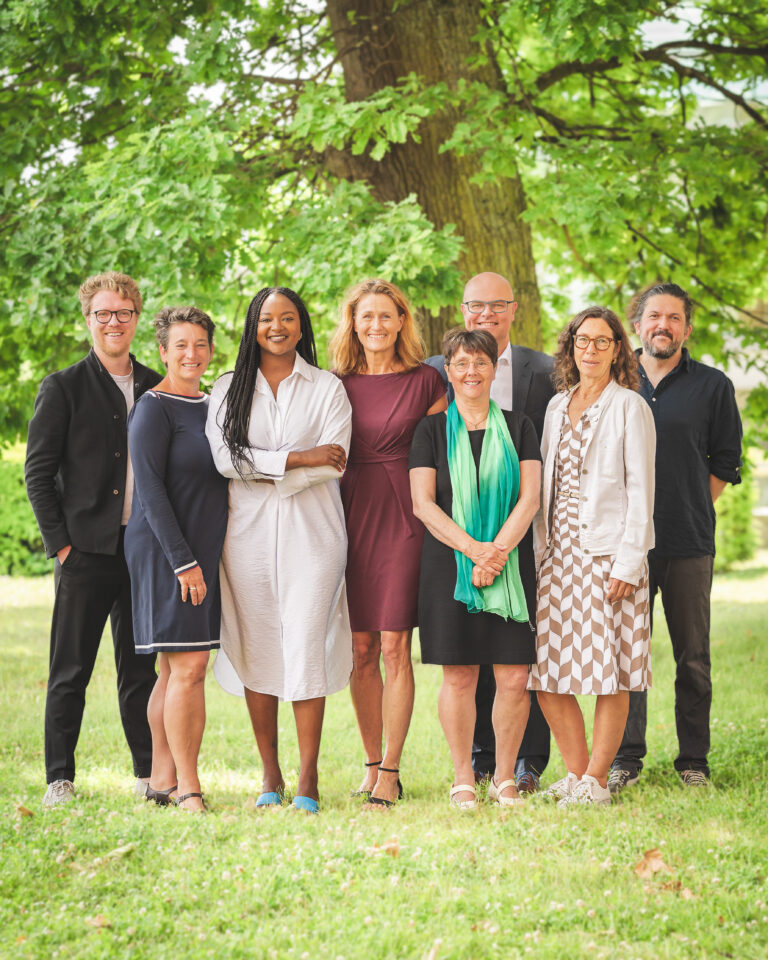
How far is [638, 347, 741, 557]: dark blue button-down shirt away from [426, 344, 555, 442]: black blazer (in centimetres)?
54

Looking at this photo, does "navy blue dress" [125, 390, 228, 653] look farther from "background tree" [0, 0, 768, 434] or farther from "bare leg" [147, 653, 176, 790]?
"background tree" [0, 0, 768, 434]

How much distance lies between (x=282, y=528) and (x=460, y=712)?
1.16m

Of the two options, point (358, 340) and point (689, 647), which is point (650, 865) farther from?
point (358, 340)

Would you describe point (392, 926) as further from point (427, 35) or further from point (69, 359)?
point (427, 35)

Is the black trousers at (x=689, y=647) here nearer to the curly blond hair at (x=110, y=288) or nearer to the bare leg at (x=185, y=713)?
the bare leg at (x=185, y=713)

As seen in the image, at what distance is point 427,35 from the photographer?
332 inches

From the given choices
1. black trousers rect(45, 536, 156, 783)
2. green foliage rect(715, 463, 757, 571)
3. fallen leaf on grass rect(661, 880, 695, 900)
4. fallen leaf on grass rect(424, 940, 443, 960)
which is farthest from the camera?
green foliage rect(715, 463, 757, 571)

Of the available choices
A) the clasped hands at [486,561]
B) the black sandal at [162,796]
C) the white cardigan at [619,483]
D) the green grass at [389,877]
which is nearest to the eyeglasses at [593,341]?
the white cardigan at [619,483]

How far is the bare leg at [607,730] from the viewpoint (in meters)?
4.69

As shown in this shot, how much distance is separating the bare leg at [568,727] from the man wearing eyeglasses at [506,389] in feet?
1.37

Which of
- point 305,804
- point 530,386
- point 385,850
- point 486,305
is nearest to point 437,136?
point 486,305

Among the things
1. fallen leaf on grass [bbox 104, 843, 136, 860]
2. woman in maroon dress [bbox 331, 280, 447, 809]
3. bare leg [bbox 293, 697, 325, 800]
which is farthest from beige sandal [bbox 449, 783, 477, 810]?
fallen leaf on grass [bbox 104, 843, 136, 860]

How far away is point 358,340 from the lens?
5020 mm

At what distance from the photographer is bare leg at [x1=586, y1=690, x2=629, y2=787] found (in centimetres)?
469
